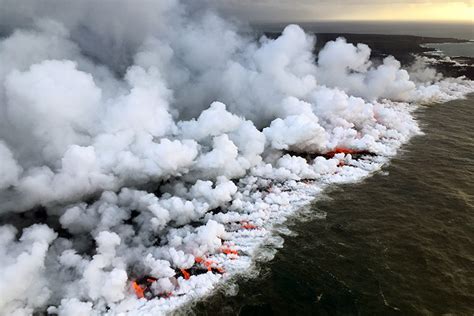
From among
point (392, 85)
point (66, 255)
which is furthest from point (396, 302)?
point (392, 85)

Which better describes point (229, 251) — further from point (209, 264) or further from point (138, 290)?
point (138, 290)

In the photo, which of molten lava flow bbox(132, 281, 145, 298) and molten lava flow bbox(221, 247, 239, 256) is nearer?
molten lava flow bbox(132, 281, 145, 298)

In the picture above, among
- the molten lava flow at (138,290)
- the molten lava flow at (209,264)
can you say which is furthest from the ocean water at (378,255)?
the molten lava flow at (138,290)

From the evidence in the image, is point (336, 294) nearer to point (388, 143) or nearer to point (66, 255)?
point (66, 255)

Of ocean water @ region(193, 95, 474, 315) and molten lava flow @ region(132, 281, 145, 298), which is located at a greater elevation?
molten lava flow @ region(132, 281, 145, 298)

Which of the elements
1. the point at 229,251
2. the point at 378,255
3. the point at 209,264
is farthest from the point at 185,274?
the point at 378,255

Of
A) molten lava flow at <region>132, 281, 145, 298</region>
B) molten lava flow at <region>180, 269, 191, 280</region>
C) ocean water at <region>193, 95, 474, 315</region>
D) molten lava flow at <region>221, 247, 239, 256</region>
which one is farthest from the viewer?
molten lava flow at <region>221, 247, 239, 256</region>

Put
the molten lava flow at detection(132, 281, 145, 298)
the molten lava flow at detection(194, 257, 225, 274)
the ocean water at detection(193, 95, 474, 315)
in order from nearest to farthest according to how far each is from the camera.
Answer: the ocean water at detection(193, 95, 474, 315) < the molten lava flow at detection(132, 281, 145, 298) < the molten lava flow at detection(194, 257, 225, 274)

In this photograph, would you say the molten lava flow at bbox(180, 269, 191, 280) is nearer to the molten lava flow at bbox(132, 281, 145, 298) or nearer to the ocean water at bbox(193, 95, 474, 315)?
the ocean water at bbox(193, 95, 474, 315)

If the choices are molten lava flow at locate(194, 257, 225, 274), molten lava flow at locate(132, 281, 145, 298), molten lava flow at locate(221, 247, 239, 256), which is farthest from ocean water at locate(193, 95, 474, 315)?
molten lava flow at locate(132, 281, 145, 298)
